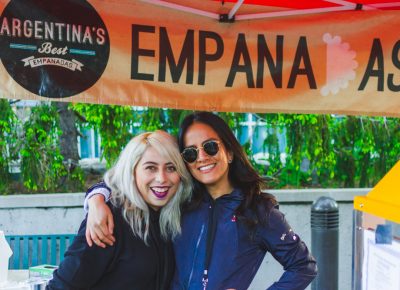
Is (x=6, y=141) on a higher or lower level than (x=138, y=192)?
higher

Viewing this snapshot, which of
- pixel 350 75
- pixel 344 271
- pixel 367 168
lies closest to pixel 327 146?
pixel 367 168

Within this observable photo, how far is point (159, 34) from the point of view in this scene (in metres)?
3.19

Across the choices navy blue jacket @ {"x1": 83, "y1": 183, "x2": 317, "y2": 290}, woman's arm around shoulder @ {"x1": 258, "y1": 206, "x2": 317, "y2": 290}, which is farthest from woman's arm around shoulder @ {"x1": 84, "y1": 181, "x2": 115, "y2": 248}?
woman's arm around shoulder @ {"x1": 258, "y1": 206, "x2": 317, "y2": 290}

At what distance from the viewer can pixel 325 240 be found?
4.73 metres

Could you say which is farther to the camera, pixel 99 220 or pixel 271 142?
pixel 271 142

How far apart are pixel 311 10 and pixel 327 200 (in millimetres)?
1977

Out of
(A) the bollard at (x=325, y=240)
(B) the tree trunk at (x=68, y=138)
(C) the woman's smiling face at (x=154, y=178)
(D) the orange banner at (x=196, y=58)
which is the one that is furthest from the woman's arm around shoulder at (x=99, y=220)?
(B) the tree trunk at (x=68, y=138)

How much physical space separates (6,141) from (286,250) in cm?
495

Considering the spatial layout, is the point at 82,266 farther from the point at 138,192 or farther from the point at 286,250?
the point at 286,250

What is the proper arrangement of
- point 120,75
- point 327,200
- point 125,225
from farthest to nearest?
point 327,200 < point 120,75 < point 125,225

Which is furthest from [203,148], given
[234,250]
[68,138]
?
[68,138]

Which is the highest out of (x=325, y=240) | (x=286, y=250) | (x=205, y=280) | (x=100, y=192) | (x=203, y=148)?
(x=203, y=148)

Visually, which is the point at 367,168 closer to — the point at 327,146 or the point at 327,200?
the point at 327,146

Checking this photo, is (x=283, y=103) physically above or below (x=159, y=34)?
below
